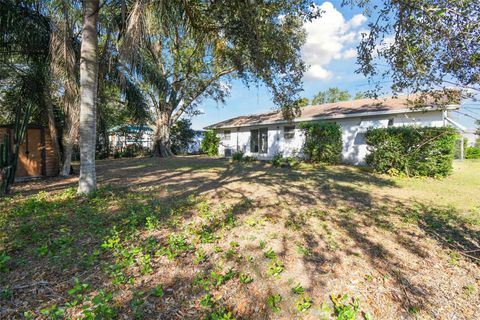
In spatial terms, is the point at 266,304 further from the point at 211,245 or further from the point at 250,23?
the point at 250,23

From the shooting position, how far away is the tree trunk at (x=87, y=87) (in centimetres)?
575

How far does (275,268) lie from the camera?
286 cm

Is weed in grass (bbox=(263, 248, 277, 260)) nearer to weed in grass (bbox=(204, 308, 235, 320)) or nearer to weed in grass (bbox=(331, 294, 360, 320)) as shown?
weed in grass (bbox=(331, 294, 360, 320))

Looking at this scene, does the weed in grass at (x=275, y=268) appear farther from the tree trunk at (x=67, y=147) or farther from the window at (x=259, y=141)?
the window at (x=259, y=141)

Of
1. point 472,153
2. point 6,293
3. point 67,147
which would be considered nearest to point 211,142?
point 67,147

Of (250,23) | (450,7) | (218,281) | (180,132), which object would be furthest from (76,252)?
(180,132)

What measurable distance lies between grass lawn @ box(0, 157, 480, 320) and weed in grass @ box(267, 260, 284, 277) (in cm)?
1

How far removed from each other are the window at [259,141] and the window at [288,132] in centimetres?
176

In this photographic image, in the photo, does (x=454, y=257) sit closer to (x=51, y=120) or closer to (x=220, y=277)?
(x=220, y=277)

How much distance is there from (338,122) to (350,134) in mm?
1005

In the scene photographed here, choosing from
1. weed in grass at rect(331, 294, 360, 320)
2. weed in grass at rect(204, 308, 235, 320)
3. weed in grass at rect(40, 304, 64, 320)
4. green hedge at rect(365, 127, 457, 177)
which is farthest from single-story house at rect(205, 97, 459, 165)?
weed in grass at rect(40, 304, 64, 320)

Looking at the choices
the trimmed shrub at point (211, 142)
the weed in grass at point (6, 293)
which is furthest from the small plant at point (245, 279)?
the trimmed shrub at point (211, 142)

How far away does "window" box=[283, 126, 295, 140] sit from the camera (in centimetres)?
1599

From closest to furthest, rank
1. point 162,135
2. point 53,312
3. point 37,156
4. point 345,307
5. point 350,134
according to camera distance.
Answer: point 53,312, point 345,307, point 37,156, point 350,134, point 162,135
